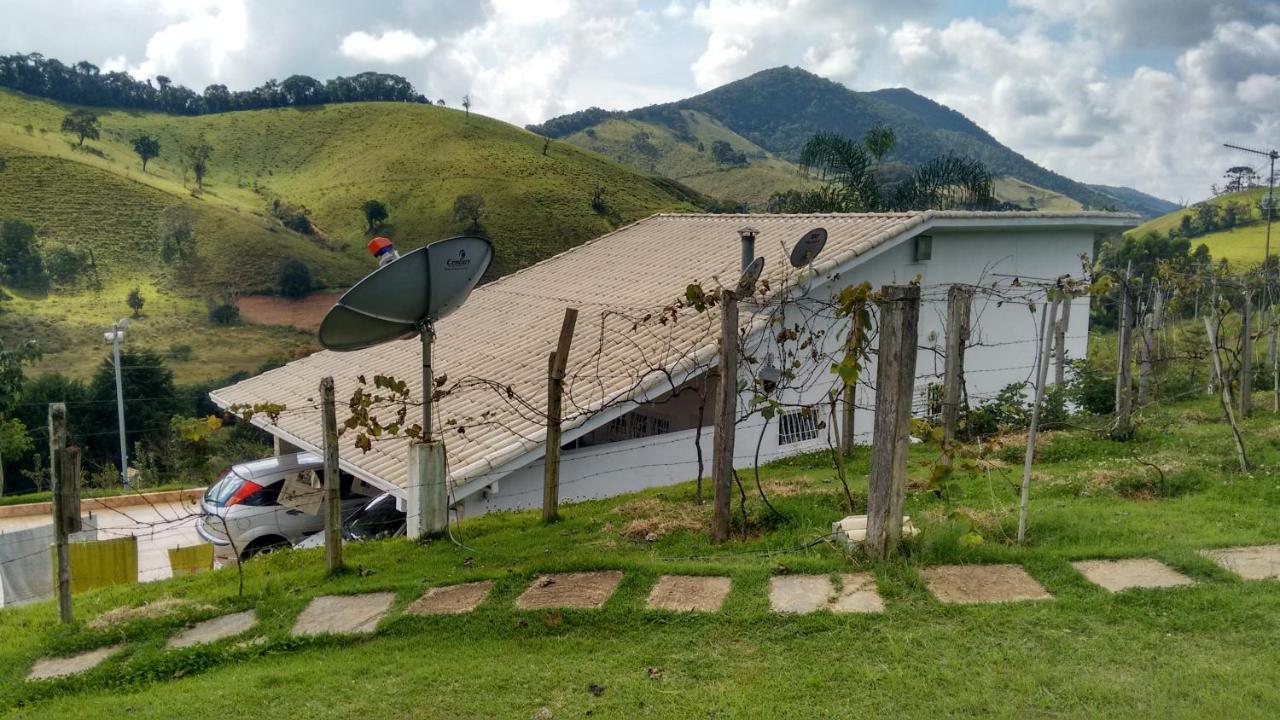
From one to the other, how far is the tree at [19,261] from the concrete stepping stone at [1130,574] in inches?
2523

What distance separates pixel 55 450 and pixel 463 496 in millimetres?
4209

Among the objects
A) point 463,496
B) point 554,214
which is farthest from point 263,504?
point 554,214

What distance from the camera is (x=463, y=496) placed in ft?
30.6

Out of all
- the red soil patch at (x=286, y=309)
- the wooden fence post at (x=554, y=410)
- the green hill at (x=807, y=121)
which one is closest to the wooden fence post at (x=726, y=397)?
the wooden fence post at (x=554, y=410)

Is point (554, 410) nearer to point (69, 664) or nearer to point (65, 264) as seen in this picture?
point (69, 664)

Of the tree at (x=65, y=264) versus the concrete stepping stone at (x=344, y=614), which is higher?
the tree at (x=65, y=264)

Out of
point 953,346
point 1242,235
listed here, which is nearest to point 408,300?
point 953,346

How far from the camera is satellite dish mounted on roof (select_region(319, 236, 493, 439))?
686 cm

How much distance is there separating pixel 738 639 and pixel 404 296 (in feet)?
13.0

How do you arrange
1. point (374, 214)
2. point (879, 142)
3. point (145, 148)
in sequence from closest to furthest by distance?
1. point (879, 142)
2. point (374, 214)
3. point (145, 148)

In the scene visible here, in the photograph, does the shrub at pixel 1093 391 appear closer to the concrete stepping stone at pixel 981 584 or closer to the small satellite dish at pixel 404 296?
the concrete stepping stone at pixel 981 584

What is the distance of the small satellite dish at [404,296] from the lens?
6.85m

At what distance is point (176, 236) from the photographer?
60500 millimetres

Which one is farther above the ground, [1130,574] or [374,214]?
[374,214]
